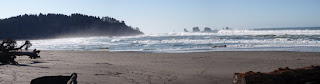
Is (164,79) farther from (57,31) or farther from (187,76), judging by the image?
(57,31)

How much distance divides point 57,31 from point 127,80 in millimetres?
105579

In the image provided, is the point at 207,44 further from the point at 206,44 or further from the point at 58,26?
the point at 58,26

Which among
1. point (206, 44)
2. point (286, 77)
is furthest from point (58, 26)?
point (286, 77)

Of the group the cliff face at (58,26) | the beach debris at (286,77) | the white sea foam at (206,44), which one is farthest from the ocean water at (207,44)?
the cliff face at (58,26)

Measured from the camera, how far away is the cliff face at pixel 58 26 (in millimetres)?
95500

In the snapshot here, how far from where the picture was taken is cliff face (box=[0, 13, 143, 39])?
95.5 meters

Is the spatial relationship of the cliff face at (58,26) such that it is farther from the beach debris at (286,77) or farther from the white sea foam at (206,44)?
the beach debris at (286,77)

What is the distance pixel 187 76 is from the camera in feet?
28.6

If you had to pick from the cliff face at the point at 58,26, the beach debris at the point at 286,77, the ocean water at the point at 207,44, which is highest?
the cliff face at the point at 58,26

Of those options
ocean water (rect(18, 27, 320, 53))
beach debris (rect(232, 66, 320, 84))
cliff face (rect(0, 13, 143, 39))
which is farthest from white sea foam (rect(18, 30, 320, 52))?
cliff face (rect(0, 13, 143, 39))

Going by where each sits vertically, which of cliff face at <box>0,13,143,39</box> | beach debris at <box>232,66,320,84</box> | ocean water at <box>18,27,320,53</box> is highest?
cliff face at <box>0,13,143,39</box>

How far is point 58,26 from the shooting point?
366 feet

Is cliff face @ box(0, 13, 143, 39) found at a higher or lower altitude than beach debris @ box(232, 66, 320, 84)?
higher

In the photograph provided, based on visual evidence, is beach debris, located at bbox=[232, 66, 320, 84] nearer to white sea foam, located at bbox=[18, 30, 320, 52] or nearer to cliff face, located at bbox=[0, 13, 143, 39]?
white sea foam, located at bbox=[18, 30, 320, 52]
